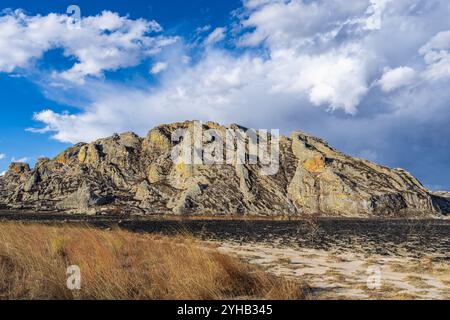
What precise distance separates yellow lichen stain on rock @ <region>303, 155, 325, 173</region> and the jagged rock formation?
323 mm

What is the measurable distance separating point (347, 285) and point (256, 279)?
2790 mm

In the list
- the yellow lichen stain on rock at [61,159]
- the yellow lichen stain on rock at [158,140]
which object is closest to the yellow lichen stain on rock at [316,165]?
the yellow lichen stain on rock at [158,140]

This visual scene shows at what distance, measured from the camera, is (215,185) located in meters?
119

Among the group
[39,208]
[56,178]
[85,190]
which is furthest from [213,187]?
[56,178]

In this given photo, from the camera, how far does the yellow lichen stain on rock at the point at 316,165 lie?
413 ft

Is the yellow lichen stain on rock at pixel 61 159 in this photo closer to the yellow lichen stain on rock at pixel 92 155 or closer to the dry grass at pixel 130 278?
the yellow lichen stain on rock at pixel 92 155

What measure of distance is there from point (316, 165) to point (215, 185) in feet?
114

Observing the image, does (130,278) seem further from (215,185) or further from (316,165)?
(316,165)

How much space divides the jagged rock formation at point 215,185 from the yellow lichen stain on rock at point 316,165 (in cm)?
32


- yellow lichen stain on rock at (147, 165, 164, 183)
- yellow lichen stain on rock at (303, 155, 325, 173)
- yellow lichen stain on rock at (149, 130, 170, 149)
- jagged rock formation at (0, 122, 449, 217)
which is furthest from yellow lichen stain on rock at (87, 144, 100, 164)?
yellow lichen stain on rock at (303, 155, 325, 173)

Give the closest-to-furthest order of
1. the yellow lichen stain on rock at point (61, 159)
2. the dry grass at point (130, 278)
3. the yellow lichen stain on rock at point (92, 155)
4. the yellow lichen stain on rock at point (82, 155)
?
the dry grass at point (130, 278) → the yellow lichen stain on rock at point (92, 155) → the yellow lichen stain on rock at point (82, 155) → the yellow lichen stain on rock at point (61, 159)

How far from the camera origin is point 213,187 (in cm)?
11800

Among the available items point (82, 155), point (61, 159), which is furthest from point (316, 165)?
point (61, 159)
